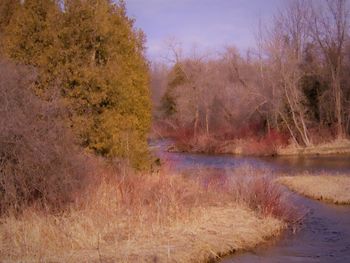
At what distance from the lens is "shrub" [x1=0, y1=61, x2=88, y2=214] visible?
1177 cm

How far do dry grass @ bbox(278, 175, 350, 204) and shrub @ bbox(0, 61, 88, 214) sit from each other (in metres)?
11.3

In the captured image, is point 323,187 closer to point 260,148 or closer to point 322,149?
point 322,149

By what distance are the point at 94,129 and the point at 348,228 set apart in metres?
9.65

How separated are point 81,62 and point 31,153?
21.6 ft

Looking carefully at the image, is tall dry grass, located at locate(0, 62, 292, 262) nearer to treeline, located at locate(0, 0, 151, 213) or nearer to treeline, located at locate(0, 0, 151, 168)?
treeline, located at locate(0, 0, 151, 213)

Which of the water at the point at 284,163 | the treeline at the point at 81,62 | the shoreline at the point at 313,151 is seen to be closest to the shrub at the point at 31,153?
the treeline at the point at 81,62

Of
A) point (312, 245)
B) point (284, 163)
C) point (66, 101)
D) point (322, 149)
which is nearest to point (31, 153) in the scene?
point (66, 101)

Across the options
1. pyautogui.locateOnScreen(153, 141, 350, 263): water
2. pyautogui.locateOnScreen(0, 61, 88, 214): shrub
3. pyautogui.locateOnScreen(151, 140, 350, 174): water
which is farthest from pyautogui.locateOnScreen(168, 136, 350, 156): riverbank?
pyautogui.locateOnScreen(0, 61, 88, 214): shrub

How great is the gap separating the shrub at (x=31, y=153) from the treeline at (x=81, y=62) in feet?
12.1

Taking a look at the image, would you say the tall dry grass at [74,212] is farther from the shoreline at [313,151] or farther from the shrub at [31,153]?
the shoreline at [313,151]

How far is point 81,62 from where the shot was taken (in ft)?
58.1

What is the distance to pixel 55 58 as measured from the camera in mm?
17422

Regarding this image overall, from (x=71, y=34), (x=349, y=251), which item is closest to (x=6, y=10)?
(x=71, y=34)

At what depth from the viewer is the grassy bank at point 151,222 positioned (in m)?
11.1
